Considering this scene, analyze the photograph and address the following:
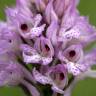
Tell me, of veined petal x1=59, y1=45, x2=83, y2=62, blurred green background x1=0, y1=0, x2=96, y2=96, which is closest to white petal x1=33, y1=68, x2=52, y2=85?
veined petal x1=59, y1=45, x2=83, y2=62

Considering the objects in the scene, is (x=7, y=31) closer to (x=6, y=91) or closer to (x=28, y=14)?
(x=28, y=14)

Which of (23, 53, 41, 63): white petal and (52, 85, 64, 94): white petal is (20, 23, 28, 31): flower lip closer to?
(23, 53, 41, 63): white petal

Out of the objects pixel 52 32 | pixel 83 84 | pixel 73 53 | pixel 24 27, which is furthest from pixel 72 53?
pixel 83 84

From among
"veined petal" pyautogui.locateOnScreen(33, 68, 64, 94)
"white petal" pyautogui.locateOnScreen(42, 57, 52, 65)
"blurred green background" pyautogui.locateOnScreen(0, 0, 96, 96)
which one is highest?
"blurred green background" pyautogui.locateOnScreen(0, 0, 96, 96)

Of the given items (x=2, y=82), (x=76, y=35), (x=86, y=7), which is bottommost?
(x=2, y=82)

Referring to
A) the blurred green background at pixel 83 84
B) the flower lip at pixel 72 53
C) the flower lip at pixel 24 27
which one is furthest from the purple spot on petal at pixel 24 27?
the blurred green background at pixel 83 84

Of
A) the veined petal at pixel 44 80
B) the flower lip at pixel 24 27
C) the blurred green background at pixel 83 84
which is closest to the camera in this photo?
the veined petal at pixel 44 80

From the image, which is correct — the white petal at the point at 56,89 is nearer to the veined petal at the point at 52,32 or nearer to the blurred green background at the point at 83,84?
the veined petal at the point at 52,32

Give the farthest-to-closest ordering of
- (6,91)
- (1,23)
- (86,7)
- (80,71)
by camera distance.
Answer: (86,7), (6,91), (1,23), (80,71)

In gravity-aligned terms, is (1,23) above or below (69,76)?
above

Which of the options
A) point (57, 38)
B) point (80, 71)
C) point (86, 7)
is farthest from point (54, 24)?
point (86, 7)

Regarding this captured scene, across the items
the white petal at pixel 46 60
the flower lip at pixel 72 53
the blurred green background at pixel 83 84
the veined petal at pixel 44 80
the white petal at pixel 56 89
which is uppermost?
the blurred green background at pixel 83 84
